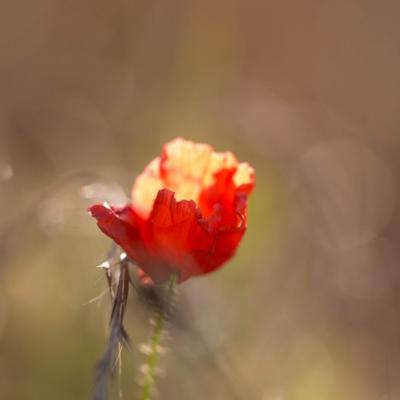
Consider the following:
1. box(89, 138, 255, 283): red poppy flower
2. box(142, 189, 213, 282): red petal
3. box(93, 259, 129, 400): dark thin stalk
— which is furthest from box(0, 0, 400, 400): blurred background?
box(93, 259, 129, 400): dark thin stalk

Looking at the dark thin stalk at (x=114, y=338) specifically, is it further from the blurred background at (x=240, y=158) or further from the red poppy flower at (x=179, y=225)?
the blurred background at (x=240, y=158)

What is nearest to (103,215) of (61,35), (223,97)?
(223,97)

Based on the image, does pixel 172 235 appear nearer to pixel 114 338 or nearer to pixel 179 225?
pixel 179 225

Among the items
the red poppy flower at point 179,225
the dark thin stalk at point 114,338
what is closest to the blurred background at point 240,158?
the red poppy flower at point 179,225

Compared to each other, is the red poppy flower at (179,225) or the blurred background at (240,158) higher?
the blurred background at (240,158)

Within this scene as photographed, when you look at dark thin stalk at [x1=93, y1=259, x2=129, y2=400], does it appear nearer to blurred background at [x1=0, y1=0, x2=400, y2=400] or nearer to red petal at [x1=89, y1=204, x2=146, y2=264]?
red petal at [x1=89, y1=204, x2=146, y2=264]

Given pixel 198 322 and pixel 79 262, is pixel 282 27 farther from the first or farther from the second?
pixel 198 322
